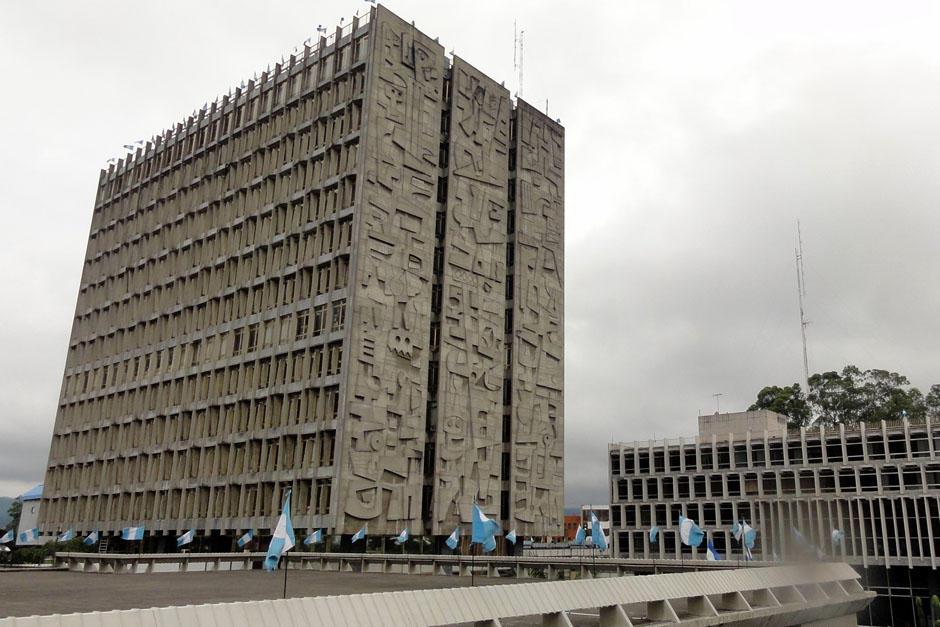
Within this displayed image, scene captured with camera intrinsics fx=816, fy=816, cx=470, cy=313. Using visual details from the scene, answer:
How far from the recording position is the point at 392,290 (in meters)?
79.9

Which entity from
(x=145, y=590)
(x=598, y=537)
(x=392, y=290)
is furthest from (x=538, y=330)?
(x=145, y=590)

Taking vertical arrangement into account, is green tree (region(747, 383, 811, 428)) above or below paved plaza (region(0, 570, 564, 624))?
above

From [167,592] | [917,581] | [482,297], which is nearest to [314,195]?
[482,297]

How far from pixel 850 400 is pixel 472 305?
70.6 meters

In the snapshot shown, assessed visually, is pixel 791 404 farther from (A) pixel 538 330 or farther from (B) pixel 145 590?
(B) pixel 145 590

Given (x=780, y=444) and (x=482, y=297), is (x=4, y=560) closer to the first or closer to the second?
(x=482, y=297)

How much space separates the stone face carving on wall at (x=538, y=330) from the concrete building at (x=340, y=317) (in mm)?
277

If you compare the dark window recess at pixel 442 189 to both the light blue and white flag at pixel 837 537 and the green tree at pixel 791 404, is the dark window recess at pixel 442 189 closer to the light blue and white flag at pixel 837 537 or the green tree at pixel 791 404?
the light blue and white flag at pixel 837 537

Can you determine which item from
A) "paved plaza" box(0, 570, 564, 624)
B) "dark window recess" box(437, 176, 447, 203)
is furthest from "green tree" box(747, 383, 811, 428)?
"paved plaza" box(0, 570, 564, 624)

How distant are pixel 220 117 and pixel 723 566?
86448mm

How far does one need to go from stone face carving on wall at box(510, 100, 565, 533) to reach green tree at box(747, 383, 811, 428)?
52.2 metres

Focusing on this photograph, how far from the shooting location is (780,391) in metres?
134

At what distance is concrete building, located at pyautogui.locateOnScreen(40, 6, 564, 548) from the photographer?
77.6 metres

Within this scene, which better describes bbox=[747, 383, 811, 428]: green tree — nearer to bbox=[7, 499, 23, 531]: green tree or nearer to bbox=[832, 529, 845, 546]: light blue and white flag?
bbox=[832, 529, 845, 546]: light blue and white flag
